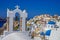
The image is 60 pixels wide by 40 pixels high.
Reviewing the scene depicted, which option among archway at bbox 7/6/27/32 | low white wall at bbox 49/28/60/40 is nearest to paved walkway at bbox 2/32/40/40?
archway at bbox 7/6/27/32

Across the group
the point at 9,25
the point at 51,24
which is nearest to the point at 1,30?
the point at 9,25

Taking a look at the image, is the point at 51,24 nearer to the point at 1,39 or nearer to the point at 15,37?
the point at 15,37

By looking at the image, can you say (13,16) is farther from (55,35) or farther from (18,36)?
(55,35)

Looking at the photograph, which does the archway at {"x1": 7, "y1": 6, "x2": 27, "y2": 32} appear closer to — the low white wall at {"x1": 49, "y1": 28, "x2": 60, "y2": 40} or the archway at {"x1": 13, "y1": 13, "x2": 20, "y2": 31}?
the archway at {"x1": 13, "y1": 13, "x2": 20, "y2": 31}

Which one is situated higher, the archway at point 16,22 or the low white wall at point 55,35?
the archway at point 16,22

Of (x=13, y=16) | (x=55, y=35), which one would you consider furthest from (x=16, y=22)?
(x=55, y=35)

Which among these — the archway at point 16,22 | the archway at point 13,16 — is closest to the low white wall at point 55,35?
the archway at point 13,16

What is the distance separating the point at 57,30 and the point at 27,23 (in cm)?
63

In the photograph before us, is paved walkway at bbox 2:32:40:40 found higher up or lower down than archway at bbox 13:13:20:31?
lower down

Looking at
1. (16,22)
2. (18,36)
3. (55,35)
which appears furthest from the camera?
(16,22)

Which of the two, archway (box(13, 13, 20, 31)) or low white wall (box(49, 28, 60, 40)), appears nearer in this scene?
low white wall (box(49, 28, 60, 40))

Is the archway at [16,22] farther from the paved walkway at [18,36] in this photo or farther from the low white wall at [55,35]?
the low white wall at [55,35]

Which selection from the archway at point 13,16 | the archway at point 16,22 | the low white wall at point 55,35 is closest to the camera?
the low white wall at point 55,35

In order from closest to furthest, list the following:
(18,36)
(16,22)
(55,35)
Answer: (55,35)
(18,36)
(16,22)
